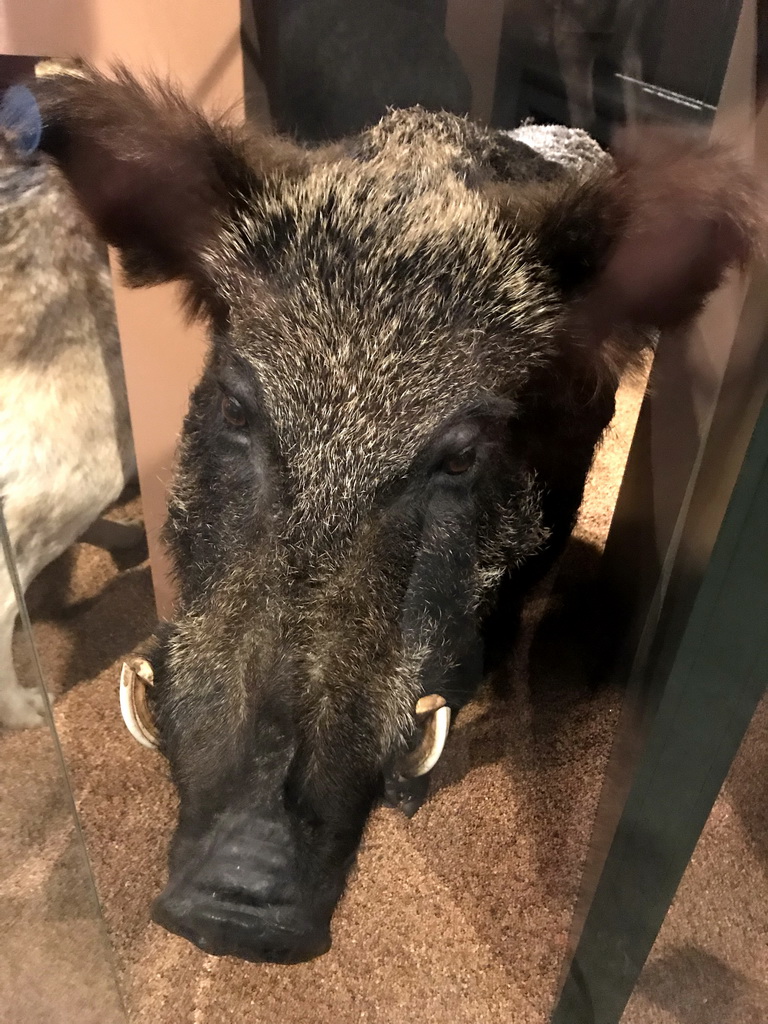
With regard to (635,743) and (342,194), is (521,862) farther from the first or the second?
(342,194)

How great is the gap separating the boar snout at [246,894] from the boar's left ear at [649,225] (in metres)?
0.68

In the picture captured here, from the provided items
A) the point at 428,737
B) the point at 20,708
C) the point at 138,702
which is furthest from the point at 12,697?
the point at 428,737

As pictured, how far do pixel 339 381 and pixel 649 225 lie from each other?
36 cm

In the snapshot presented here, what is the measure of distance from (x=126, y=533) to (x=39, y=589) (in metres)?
0.18

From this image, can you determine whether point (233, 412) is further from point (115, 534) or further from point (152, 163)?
point (115, 534)

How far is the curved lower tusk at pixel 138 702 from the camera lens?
93cm

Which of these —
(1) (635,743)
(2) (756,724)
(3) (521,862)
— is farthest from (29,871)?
(2) (756,724)

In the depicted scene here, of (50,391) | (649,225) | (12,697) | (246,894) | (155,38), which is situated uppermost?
(155,38)

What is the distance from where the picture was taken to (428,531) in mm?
903

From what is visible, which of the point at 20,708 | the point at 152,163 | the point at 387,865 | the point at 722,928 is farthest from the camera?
the point at 387,865

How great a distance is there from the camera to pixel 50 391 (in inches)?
47.1

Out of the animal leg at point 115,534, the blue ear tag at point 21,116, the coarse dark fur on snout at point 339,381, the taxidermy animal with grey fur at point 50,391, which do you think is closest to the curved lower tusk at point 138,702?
the coarse dark fur on snout at point 339,381

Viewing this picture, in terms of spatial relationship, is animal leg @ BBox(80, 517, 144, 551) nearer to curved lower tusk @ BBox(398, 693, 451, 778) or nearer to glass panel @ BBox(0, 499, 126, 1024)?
glass panel @ BBox(0, 499, 126, 1024)

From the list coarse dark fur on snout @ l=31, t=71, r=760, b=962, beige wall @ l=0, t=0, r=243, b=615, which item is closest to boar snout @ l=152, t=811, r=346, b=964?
coarse dark fur on snout @ l=31, t=71, r=760, b=962
